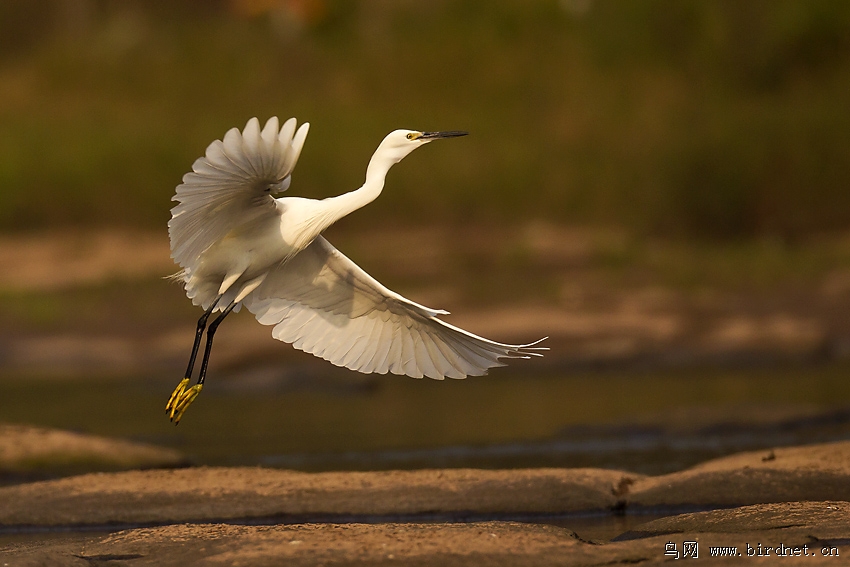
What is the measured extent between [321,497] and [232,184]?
2152 millimetres

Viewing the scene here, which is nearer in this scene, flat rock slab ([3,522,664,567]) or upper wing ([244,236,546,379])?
flat rock slab ([3,522,664,567])

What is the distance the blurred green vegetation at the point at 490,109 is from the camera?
21219 mm

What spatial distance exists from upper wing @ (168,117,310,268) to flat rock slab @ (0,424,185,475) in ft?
7.92

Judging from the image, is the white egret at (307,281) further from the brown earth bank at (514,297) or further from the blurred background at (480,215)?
the brown earth bank at (514,297)

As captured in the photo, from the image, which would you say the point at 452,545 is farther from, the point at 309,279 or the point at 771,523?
the point at 309,279

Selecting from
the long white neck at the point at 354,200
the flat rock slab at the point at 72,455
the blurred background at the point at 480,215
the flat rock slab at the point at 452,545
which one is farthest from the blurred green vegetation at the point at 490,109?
the flat rock slab at the point at 452,545

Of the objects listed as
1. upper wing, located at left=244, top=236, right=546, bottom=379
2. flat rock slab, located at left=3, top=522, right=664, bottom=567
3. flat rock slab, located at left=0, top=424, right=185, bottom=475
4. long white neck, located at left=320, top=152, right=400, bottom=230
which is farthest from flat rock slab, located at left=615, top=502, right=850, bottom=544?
flat rock slab, located at left=0, top=424, right=185, bottom=475

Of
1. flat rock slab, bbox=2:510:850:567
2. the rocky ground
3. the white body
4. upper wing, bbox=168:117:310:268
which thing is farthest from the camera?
the white body

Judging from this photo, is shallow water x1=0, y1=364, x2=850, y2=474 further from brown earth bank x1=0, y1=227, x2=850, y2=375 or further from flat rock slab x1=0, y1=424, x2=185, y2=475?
flat rock slab x1=0, y1=424, x2=185, y2=475

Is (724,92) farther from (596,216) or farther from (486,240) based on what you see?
(486,240)

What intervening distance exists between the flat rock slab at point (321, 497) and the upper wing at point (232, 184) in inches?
55.0

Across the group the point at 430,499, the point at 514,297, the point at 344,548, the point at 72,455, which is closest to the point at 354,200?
the point at 430,499

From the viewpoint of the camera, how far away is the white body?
7.21 metres

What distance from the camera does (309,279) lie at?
831 centimetres
